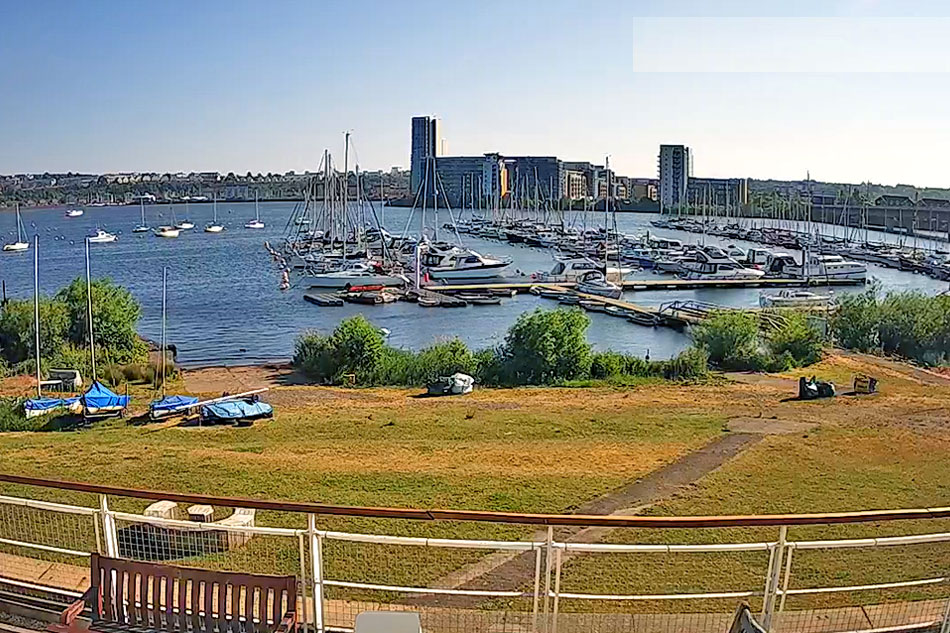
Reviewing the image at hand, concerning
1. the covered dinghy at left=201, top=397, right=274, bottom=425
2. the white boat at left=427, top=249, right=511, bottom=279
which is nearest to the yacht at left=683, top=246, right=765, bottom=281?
the white boat at left=427, top=249, right=511, bottom=279

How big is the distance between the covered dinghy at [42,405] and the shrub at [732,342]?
57.6 ft

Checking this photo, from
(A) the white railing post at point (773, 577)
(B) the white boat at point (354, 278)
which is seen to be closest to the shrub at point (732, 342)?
(A) the white railing post at point (773, 577)

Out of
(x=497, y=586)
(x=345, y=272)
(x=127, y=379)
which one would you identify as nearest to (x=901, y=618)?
(x=497, y=586)

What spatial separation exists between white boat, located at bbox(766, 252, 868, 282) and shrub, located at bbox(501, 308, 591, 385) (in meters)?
37.7

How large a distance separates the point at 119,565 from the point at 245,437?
12615mm

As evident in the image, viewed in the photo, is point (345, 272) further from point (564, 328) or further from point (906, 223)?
point (906, 223)

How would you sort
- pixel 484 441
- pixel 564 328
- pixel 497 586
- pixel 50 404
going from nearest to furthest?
1. pixel 497 586
2. pixel 484 441
3. pixel 50 404
4. pixel 564 328

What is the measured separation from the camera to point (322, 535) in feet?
12.5

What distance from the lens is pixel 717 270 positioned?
2283 inches

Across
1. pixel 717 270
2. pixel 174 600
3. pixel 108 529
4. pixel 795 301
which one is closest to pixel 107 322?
pixel 108 529

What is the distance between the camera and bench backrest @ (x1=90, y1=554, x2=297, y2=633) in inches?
139

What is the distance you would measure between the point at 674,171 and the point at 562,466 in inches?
6651

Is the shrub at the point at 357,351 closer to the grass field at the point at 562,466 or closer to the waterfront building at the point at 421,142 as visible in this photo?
the grass field at the point at 562,466

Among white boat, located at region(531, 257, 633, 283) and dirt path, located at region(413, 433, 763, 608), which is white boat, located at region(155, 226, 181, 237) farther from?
dirt path, located at region(413, 433, 763, 608)
